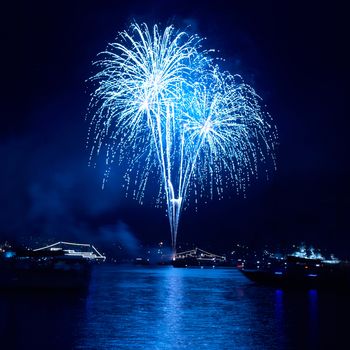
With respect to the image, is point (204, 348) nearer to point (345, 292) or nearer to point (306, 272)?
point (345, 292)

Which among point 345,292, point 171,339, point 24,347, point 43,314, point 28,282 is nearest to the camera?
point 24,347

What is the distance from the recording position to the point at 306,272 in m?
71.3

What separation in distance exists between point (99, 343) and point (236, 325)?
27.8 ft


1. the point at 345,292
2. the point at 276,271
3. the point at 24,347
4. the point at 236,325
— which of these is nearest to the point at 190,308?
the point at 236,325

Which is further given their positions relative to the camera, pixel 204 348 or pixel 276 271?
pixel 276 271

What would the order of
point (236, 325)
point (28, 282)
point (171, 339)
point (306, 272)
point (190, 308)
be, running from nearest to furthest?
point (171, 339), point (236, 325), point (190, 308), point (28, 282), point (306, 272)

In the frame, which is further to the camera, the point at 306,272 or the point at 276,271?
the point at 276,271

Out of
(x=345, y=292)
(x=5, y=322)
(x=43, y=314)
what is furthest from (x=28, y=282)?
(x=345, y=292)

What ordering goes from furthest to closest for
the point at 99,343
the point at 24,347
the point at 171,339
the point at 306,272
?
the point at 306,272 → the point at 171,339 → the point at 99,343 → the point at 24,347

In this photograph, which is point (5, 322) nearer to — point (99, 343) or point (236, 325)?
point (99, 343)

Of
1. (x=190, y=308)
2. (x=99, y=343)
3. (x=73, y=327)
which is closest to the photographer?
(x=99, y=343)

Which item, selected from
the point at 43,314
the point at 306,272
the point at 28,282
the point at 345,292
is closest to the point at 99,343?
the point at 43,314

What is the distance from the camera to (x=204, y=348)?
62.5 feet

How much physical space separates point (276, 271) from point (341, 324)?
52532mm
